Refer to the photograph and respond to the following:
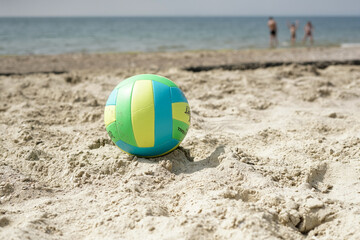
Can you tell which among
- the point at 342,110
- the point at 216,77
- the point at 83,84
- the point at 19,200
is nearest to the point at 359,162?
the point at 342,110

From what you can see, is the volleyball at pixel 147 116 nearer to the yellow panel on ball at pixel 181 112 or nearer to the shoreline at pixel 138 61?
the yellow panel on ball at pixel 181 112

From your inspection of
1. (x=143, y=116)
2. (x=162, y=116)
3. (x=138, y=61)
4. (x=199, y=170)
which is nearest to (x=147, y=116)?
(x=143, y=116)

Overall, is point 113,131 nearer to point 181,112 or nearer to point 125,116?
point 125,116

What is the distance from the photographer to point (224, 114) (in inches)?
191

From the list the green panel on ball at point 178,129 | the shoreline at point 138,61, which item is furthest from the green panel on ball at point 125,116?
the shoreline at point 138,61

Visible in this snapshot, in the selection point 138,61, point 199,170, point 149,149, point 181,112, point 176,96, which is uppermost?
point 176,96

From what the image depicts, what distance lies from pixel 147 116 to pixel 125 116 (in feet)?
0.70

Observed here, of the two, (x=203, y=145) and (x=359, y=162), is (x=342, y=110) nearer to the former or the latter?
(x=359, y=162)

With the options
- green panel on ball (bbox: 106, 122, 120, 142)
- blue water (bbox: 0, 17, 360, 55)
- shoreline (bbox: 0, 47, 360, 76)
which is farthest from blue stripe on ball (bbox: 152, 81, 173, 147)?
blue water (bbox: 0, 17, 360, 55)

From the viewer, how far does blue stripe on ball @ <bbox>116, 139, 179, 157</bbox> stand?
3.20 meters

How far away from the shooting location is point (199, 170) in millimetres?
3137

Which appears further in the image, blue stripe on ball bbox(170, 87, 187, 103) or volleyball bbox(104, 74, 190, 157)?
blue stripe on ball bbox(170, 87, 187, 103)

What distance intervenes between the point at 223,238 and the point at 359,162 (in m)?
1.89

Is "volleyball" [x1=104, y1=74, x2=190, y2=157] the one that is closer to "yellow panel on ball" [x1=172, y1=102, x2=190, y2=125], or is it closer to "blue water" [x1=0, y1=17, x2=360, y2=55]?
"yellow panel on ball" [x1=172, y1=102, x2=190, y2=125]
